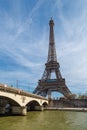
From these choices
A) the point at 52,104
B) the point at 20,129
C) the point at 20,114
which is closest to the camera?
the point at 20,129

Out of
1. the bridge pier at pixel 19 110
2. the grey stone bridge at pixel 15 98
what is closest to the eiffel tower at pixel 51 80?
the grey stone bridge at pixel 15 98

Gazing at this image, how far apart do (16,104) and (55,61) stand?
191 ft

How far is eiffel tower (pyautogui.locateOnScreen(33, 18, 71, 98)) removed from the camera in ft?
302

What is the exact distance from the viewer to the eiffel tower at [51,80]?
302ft

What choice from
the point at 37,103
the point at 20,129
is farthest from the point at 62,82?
the point at 20,129

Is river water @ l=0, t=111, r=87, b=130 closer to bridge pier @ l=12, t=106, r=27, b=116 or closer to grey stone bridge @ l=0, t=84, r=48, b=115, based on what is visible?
grey stone bridge @ l=0, t=84, r=48, b=115

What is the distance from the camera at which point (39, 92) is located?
93.3 m

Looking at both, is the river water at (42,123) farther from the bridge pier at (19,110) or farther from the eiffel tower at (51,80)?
the eiffel tower at (51,80)

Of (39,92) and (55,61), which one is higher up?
(55,61)

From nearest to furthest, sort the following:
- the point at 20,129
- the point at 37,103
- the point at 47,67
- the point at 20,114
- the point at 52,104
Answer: the point at 20,129 → the point at 20,114 → the point at 37,103 → the point at 52,104 → the point at 47,67

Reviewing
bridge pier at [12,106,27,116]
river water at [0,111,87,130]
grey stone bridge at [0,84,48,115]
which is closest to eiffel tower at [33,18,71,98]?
grey stone bridge at [0,84,48,115]

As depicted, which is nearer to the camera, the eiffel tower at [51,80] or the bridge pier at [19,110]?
the bridge pier at [19,110]

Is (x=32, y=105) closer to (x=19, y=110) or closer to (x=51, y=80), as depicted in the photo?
(x=19, y=110)

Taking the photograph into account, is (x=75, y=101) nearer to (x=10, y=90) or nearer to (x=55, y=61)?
(x=55, y=61)
